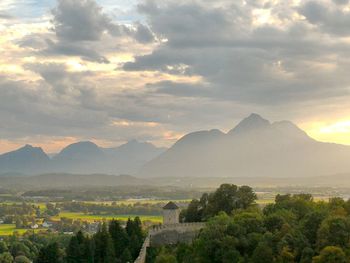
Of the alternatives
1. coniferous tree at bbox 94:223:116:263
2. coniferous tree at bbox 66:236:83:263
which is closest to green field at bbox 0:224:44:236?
coniferous tree at bbox 66:236:83:263

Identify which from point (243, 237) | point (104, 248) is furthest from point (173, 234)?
point (243, 237)

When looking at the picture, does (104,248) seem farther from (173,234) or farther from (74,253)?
(173,234)

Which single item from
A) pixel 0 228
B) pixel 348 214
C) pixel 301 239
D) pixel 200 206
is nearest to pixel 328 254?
pixel 301 239

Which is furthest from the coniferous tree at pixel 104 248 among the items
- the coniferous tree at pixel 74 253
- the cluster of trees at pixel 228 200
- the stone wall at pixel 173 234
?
the cluster of trees at pixel 228 200

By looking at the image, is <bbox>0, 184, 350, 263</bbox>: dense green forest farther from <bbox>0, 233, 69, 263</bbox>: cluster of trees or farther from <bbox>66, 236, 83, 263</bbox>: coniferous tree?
<bbox>0, 233, 69, 263</bbox>: cluster of trees

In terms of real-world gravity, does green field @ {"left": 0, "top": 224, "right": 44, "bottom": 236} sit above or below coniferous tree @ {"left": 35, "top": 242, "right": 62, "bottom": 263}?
below

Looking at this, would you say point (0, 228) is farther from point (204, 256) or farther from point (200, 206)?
point (204, 256)

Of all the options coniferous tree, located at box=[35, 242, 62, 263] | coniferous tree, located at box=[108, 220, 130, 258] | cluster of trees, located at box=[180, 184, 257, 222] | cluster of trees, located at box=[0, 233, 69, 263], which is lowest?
cluster of trees, located at box=[0, 233, 69, 263]
